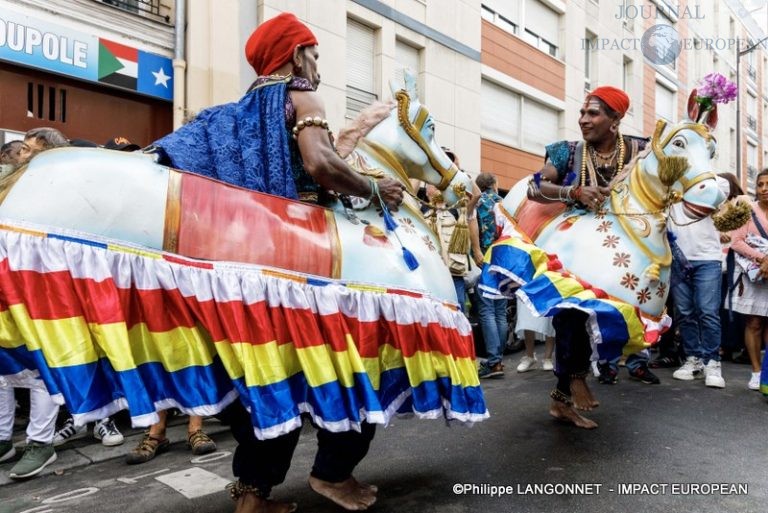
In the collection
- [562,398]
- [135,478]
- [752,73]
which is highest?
[752,73]

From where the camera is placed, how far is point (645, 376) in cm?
537

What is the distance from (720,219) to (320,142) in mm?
3619

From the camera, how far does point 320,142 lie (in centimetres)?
219

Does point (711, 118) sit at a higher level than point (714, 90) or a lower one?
lower

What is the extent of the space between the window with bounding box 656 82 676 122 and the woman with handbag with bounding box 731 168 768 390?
658 inches

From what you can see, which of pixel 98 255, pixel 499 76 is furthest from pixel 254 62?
pixel 499 76

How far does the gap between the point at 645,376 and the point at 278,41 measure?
4.55 meters

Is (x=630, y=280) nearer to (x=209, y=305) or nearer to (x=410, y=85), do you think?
(x=410, y=85)

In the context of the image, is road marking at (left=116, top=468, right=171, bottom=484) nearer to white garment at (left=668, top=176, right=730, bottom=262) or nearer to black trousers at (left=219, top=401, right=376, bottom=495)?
black trousers at (left=219, top=401, right=376, bottom=495)

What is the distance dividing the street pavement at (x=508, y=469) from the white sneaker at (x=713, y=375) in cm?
57

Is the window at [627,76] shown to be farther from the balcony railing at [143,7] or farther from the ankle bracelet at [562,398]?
the ankle bracelet at [562,398]

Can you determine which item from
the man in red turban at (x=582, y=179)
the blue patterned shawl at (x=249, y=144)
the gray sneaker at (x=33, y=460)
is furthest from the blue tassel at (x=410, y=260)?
the gray sneaker at (x=33, y=460)

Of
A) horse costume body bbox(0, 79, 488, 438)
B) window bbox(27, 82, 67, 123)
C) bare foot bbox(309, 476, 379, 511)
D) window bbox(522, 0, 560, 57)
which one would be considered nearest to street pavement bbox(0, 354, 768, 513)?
bare foot bbox(309, 476, 379, 511)

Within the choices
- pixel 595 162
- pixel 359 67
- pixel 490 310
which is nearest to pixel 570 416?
pixel 595 162
